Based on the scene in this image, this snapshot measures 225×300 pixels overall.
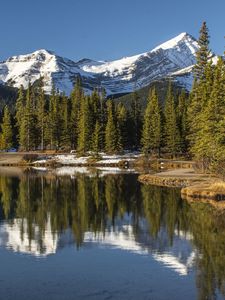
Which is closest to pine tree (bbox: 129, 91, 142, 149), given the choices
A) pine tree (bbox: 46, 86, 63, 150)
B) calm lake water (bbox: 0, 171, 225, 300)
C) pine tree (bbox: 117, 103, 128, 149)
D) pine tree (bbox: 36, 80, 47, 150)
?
pine tree (bbox: 117, 103, 128, 149)

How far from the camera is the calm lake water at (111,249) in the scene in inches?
821

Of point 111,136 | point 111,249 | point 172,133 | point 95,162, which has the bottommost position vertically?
point 111,249

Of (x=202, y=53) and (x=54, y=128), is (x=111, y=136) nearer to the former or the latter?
(x=54, y=128)

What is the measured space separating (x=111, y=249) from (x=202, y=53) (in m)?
55.1

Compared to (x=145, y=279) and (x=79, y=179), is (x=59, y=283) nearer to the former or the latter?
(x=145, y=279)

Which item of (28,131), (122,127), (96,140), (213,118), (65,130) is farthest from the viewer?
(28,131)

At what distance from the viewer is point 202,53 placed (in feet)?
257

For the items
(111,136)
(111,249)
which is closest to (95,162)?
(111,136)

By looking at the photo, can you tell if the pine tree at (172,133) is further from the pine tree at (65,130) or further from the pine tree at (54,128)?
the pine tree at (54,128)

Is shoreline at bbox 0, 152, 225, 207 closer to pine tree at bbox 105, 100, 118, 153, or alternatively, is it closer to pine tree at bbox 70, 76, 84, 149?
pine tree at bbox 105, 100, 118, 153

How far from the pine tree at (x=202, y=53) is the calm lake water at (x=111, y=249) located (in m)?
32.3

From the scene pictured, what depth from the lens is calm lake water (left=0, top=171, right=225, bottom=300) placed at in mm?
20859

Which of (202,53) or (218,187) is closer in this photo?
(218,187)

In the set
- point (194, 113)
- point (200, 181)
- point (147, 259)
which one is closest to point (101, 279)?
point (147, 259)
